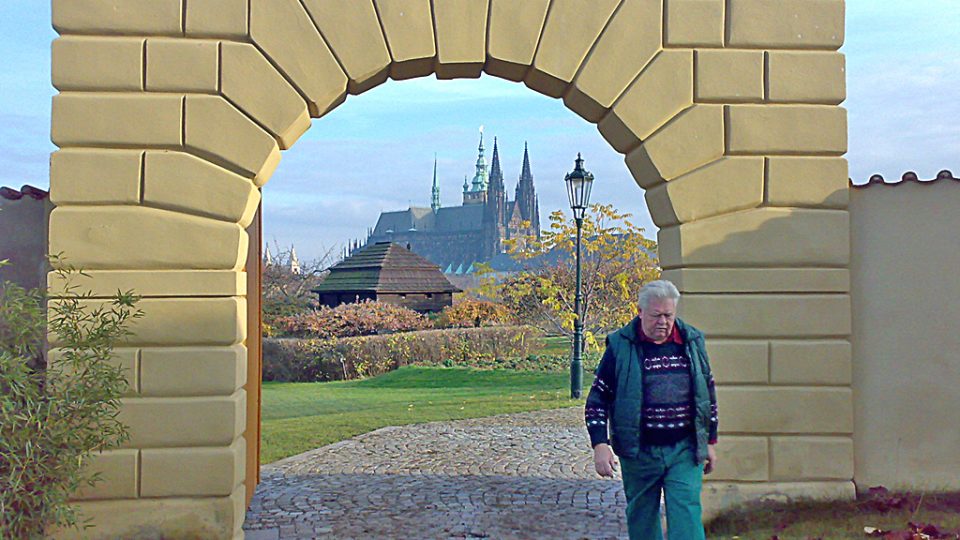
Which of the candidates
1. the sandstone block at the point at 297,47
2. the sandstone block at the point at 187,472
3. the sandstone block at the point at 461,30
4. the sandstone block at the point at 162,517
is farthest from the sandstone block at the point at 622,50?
the sandstone block at the point at 162,517

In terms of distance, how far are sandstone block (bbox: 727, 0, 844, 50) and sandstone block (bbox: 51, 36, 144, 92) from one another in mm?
4389

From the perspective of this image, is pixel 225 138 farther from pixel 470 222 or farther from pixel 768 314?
pixel 470 222

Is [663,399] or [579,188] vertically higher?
[579,188]

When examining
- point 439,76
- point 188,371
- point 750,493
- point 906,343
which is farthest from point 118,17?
point 906,343

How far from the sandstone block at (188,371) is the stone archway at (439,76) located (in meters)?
0.01

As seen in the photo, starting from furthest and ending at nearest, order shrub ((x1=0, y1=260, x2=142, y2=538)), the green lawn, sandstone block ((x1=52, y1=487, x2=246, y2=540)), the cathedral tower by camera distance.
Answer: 1. the cathedral tower
2. the green lawn
3. sandstone block ((x1=52, y1=487, x2=246, y2=540))
4. shrub ((x1=0, y1=260, x2=142, y2=538))

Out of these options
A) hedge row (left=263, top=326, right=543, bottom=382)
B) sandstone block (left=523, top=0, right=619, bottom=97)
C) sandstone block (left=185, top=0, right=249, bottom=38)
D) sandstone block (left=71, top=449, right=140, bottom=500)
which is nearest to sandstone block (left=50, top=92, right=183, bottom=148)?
sandstone block (left=185, top=0, right=249, bottom=38)

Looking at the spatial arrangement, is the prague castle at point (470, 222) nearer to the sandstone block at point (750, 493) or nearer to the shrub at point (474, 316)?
the shrub at point (474, 316)

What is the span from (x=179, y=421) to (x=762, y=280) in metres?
4.39

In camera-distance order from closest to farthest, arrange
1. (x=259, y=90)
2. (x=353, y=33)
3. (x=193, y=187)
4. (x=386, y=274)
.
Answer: (x=193, y=187)
(x=259, y=90)
(x=353, y=33)
(x=386, y=274)

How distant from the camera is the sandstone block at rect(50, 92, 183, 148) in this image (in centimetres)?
593

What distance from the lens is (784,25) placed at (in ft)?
21.3

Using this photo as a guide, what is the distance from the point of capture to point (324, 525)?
7027 millimetres

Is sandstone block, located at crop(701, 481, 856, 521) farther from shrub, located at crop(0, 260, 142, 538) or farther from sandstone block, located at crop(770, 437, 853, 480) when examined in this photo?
shrub, located at crop(0, 260, 142, 538)
